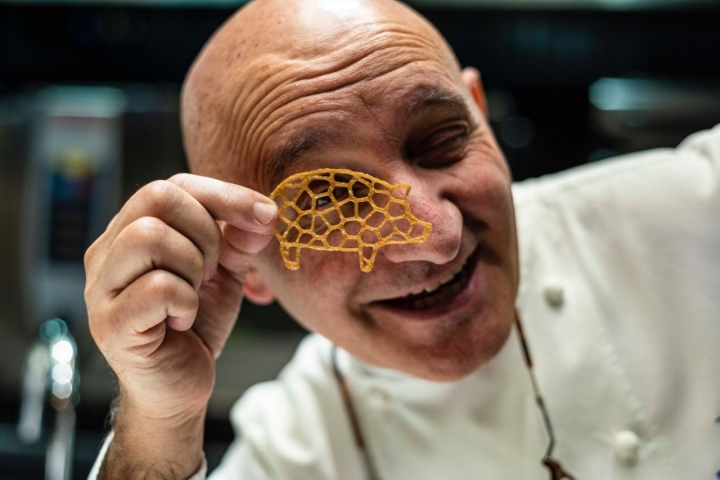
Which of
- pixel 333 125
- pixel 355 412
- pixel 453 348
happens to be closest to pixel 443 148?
pixel 333 125

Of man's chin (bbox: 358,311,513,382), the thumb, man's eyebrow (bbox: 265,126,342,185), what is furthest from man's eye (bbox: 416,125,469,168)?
the thumb

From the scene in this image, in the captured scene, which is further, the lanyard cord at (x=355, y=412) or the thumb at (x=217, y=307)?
the lanyard cord at (x=355, y=412)

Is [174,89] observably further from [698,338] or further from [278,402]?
[698,338]

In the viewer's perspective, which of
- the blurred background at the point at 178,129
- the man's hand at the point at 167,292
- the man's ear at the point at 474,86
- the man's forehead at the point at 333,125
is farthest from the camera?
the blurred background at the point at 178,129

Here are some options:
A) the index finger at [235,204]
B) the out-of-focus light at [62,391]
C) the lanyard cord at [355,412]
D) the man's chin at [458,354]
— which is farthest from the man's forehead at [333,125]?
the out-of-focus light at [62,391]

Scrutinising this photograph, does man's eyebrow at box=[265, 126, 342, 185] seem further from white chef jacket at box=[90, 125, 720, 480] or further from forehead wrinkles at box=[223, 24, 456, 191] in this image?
white chef jacket at box=[90, 125, 720, 480]

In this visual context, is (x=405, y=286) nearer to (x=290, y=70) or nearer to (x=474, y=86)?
(x=290, y=70)

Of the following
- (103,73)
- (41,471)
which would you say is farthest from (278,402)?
(103,73)

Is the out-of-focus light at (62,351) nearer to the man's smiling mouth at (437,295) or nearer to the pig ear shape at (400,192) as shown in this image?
the man's smiling mouth at (437,295)
